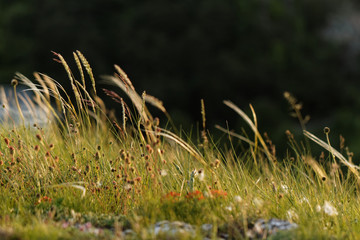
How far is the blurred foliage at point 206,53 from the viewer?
1647 cm

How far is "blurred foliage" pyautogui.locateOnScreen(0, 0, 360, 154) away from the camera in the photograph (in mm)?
16469

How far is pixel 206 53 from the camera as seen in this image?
57.1 feet

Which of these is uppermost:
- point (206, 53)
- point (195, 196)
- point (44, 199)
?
point (206, 53)

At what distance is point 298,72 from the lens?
57.9ft

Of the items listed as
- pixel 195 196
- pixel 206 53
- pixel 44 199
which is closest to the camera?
pixel 195 196

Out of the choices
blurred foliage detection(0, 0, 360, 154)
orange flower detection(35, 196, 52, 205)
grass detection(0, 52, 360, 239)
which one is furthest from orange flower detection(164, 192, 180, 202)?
blurred foliage detection(0, 0, 360, 154)

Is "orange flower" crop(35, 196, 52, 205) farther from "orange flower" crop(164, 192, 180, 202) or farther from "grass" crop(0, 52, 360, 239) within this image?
"orange flower" crop(164, 192, 180, 202)

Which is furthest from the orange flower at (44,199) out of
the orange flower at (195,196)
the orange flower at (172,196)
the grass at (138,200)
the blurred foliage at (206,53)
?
the blurred foliage at (206,53)

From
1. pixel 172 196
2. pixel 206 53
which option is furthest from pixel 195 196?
pixel 206 53

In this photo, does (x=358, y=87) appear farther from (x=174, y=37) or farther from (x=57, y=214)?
(x=57, y=214)

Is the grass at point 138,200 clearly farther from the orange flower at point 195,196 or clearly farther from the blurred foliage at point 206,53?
the blurred foliage at point 206,53

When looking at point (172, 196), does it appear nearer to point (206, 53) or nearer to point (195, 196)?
point (195, 196)

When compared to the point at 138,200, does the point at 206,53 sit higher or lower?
higher

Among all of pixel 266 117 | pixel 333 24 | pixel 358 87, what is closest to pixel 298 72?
pixel 358 87
